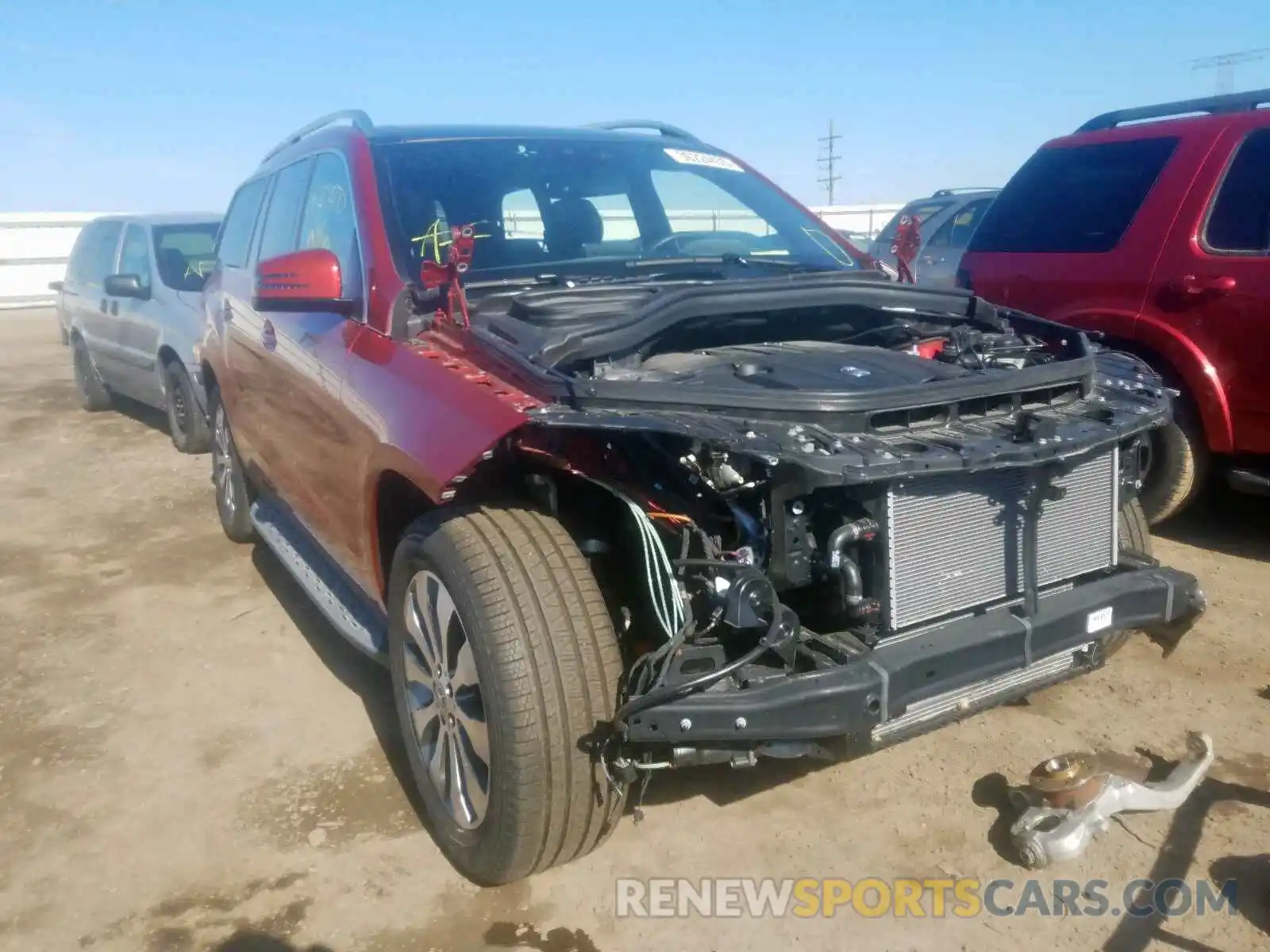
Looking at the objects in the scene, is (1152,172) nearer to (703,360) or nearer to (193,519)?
(703,360)

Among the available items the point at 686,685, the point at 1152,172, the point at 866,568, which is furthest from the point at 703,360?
the point at 1152,172

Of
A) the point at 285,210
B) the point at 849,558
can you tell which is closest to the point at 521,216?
the point at 285,210

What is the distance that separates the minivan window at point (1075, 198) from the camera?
5.05 m

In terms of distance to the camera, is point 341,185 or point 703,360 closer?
point 703,360

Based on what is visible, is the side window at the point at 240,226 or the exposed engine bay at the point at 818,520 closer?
the exposed engine bay at the point at 818,520

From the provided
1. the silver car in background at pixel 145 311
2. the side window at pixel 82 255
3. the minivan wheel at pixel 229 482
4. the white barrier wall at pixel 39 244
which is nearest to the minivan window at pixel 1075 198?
the minivan wheel at pixel 229 482

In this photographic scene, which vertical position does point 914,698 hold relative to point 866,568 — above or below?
below

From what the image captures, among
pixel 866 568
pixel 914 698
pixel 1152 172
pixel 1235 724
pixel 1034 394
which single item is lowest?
pixel 1235 724

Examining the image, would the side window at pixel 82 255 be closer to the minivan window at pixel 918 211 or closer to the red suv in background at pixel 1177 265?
the minivan window at pixel 918 211

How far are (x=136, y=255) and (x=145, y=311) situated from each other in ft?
2.33

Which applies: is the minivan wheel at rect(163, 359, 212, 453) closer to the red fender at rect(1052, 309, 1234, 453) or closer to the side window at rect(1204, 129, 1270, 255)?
the red fender at rect(1052, 309, 1234, 453)

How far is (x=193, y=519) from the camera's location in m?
6.27

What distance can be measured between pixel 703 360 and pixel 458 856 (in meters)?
1.47

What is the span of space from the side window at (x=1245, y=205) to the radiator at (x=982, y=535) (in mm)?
2482
